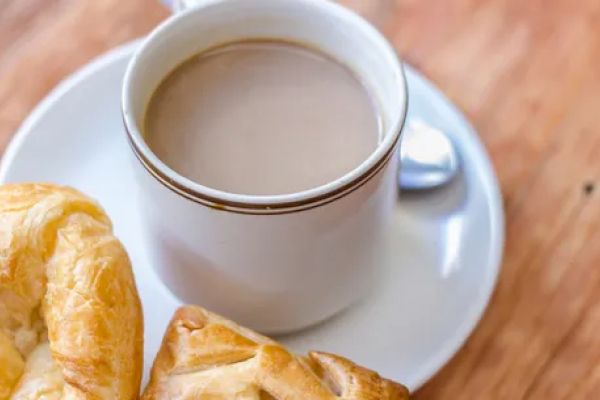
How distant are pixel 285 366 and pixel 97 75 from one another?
1.44 ft

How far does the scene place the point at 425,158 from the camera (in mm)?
1005

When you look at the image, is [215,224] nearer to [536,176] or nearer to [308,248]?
[308,248]

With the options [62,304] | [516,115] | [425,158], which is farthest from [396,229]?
[62,304]

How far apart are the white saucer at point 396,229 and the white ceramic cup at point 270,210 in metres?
0.04

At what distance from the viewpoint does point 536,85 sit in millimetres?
1103

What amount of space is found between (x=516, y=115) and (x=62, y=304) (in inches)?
22.9

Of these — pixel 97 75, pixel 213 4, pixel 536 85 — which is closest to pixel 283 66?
pixel 213 4

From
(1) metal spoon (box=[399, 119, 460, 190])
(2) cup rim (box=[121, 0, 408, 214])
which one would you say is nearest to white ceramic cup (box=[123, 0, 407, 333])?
(2) cup rim (box=[121, 0, 408, 214])

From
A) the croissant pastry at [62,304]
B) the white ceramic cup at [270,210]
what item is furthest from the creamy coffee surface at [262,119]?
the croissant pastry at [62,304]

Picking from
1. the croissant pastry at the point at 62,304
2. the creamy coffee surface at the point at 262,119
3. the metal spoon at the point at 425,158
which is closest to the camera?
the croissant pastry at the point at 62,304

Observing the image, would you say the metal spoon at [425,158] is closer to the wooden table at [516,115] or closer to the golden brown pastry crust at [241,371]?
the wooden table at [516,115]

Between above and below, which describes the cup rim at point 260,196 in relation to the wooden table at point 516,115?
above

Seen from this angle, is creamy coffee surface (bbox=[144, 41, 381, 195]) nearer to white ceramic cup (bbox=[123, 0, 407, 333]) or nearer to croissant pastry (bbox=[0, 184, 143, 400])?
white ceramic cup (bbox=[123, 0, 407, 333])

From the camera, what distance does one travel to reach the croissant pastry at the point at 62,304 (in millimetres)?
720
